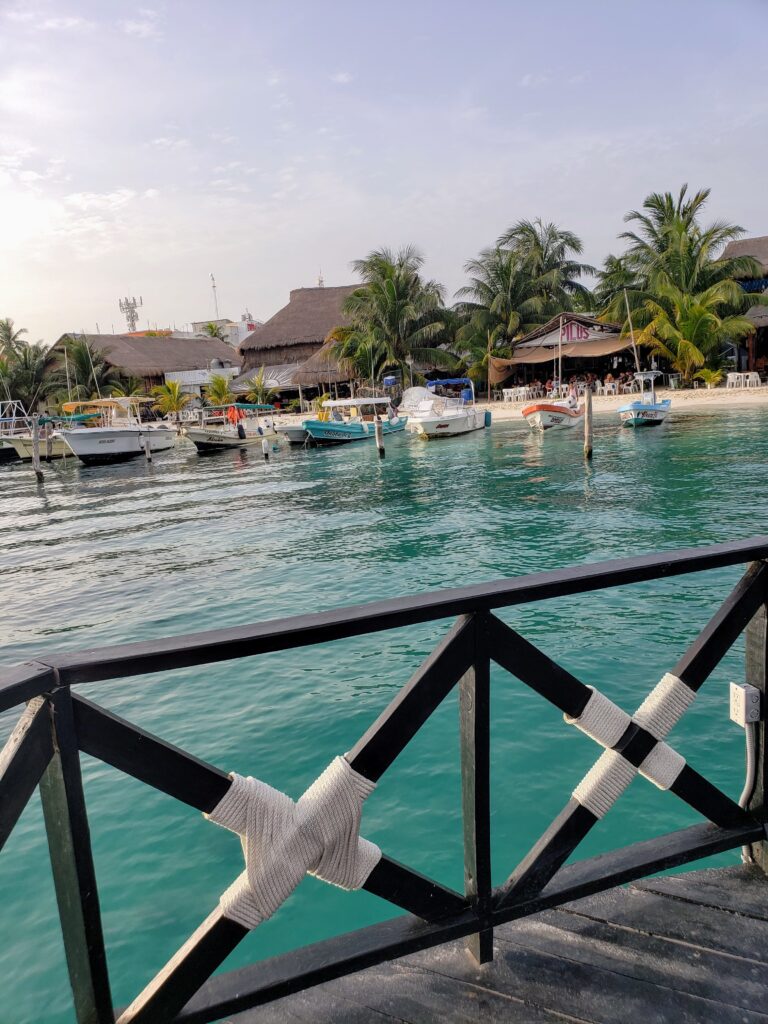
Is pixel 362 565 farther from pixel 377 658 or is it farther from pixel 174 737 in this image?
pixel 174 737

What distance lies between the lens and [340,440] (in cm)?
3269

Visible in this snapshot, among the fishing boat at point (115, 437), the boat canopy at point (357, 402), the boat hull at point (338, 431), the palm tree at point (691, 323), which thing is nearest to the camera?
the fishing boat at point (115, 437)

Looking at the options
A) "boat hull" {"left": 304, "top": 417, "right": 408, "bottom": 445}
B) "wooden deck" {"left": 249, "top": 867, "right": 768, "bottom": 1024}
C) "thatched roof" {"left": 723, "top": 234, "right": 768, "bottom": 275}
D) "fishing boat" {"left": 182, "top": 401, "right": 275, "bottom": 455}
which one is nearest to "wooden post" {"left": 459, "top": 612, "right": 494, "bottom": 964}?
"wooden deck" {"left": 249, "top": 867, "right": 768, "bottom": 1024}

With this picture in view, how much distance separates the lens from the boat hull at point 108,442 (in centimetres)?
3075

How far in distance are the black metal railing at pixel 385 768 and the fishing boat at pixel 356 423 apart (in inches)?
1158

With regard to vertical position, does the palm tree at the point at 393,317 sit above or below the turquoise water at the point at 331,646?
above

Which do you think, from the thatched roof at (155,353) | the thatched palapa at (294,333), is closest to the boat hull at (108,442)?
the thatched palapa at (294,333)

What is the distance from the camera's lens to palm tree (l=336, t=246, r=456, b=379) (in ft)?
128

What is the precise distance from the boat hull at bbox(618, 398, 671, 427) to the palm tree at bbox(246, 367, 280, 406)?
25.2 meters

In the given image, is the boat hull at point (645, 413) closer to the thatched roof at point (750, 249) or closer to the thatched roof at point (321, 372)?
the thatched roof at point (750, 249)

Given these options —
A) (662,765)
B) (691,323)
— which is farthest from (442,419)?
(662,765)

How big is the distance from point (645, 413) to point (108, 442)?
878 inches

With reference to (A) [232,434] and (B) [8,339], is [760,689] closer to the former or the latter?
(A) [232,434]

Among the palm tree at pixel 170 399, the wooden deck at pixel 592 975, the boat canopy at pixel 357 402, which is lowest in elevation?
the wooden deck at pixel 592 975
